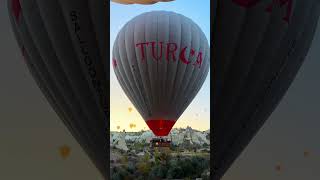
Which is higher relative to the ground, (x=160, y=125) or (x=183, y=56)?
→ (x=183, y=56)

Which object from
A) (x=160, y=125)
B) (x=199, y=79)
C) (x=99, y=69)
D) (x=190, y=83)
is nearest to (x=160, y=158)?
(x=160, y=125)

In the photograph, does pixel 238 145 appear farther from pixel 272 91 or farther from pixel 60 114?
pixel 60 114

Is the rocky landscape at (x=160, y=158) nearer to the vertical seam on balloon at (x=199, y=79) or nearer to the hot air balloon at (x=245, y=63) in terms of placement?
the vertical seam on balloon at (x=199, y=79)

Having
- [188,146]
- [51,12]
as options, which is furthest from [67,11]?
[188,146]

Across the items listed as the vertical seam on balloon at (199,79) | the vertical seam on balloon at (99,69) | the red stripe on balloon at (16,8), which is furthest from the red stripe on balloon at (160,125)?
the vertical seam on balloon at (99,69)

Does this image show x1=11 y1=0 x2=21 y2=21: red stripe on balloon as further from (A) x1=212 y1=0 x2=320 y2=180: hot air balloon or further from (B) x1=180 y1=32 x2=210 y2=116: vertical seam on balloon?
(B) x1=180 y1=32 x2=210 y2=116: vertical seam on balloon

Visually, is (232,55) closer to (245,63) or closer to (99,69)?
(245,63)

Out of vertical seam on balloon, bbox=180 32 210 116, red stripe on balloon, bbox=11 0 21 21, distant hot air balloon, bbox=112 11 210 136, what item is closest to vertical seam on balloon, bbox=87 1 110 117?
red stripe on balloon, bbox=11 0 21 21
